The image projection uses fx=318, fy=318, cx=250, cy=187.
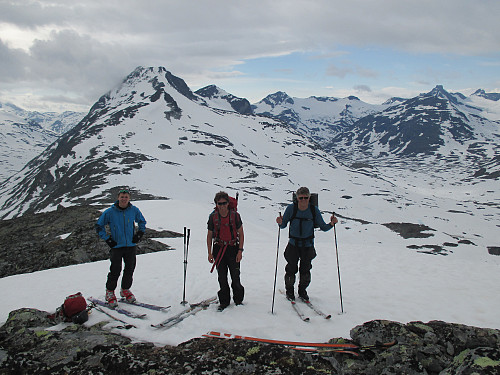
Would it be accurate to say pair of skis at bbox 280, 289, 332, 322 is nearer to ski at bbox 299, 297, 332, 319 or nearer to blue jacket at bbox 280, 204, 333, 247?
ski at bbox 299, 297, 332, 319

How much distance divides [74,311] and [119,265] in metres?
1.58

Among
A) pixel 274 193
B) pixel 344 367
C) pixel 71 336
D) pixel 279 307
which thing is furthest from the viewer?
pixel 274 193

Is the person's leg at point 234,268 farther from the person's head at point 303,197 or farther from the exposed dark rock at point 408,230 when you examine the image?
the exposed dark rock at point 408,230

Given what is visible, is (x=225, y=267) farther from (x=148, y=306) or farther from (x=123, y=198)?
(x=123, y=198)

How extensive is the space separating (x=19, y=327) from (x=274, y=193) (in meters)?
108

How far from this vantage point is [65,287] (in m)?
11.0

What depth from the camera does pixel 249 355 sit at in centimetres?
549

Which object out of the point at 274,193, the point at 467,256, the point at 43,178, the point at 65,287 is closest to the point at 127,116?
the point at 43,178

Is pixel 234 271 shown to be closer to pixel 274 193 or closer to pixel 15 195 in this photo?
pixel 274 193

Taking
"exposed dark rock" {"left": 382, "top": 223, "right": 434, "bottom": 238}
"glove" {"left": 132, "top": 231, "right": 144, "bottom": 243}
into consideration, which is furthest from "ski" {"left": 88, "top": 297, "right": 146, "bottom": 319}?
"exposed dark rock" {"left": 382, "top": 223, "right": 434, "bottom": 238}

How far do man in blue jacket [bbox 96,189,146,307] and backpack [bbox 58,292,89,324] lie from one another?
0.95 meters

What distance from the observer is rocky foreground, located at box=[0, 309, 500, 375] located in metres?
5.02

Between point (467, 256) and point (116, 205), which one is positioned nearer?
point (116, 205)

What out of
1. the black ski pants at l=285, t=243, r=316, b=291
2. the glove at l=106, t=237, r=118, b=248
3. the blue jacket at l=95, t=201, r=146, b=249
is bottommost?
the black ski pants at l=285, t=243, r=316, b=291
